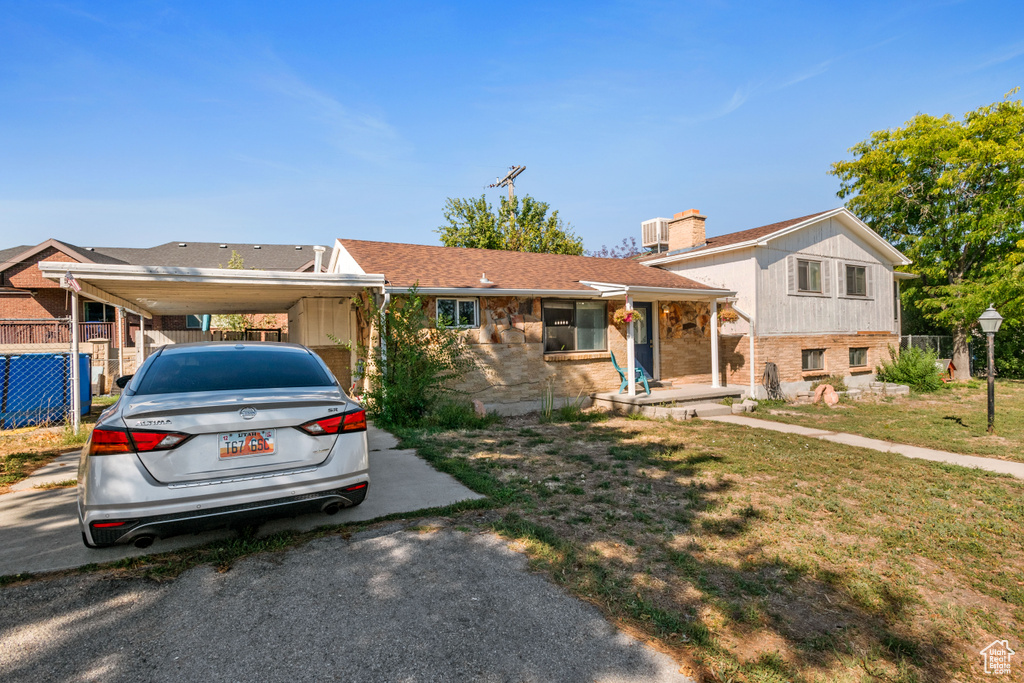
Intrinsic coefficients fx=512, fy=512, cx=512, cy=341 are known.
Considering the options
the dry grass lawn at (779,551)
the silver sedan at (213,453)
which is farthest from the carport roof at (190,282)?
the silver sedan at (213,453)

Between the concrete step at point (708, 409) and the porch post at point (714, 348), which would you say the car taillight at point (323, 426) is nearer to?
the concrete step at point (708, 409)

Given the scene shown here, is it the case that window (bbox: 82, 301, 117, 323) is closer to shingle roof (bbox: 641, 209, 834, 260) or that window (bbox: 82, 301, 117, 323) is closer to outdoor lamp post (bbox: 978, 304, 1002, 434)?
shingle roof (bbox: 641, 209, 834, 260)

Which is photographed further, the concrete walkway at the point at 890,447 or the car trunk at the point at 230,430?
the concrete walkway at the point at 890,447

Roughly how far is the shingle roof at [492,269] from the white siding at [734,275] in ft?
2.64

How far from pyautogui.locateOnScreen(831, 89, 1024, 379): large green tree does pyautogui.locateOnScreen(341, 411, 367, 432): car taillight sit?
21.4 m

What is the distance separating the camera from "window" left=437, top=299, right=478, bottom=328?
10954mm

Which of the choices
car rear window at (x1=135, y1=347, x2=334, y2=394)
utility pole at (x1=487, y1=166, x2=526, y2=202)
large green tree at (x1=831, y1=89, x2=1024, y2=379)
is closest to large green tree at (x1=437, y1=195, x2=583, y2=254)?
utility pole at (x1=487, y1=166, x2=526, y2=202)

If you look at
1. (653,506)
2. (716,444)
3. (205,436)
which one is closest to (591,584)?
(653,506)

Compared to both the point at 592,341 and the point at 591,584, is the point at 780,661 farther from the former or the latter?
the point at 592,341

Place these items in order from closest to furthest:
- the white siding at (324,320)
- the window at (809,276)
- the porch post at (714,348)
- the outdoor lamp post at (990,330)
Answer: the outdoor lamp post at (990,330) → the white siding at (324,320) → the porch post at (714,348) → the window at (809,276)

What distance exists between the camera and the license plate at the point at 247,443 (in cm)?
333

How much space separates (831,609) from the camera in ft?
10.6

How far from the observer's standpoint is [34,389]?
29.4 ft

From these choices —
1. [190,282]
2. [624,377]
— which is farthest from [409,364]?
[624,377]
